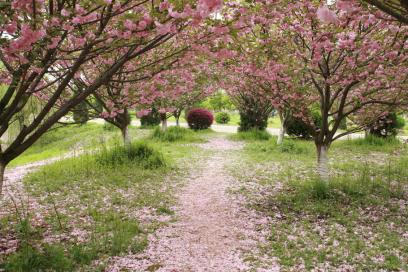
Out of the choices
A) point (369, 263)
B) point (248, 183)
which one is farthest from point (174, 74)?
point (369, 263)

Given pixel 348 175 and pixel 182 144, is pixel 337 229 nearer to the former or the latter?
pixel 348 175

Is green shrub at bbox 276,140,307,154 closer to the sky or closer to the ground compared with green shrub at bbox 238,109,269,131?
closer to the ground

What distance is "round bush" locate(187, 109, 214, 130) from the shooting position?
20.8 m

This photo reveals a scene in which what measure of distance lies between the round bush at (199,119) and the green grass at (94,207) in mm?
9546

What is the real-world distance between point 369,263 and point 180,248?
2176 millimetres

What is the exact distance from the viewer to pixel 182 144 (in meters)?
15.0

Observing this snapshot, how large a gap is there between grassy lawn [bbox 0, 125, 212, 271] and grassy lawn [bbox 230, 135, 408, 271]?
5.57 ft

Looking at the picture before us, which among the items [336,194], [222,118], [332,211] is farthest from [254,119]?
[222,118]

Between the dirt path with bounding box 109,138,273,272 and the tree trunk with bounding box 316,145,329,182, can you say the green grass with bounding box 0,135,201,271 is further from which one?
the tree trunk with bounding box 316,145,329,182

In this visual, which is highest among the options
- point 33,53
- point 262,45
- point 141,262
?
point 262,45

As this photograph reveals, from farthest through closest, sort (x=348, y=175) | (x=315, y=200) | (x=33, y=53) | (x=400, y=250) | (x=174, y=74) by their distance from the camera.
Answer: (x=348, y=175)
(x=174, y=74)
(x=315, y=200)
(x=400, y=250)
(x=33, y=53)

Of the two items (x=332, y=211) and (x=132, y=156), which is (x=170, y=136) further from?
(x=332, y=211)

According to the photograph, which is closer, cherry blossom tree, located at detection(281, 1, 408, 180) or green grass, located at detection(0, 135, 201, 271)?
green grass, located at detection(0, 135, 201, 271)

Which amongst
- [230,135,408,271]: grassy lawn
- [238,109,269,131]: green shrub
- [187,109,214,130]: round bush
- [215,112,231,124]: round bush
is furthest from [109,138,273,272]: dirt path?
[215,112,231,124]: round bush
